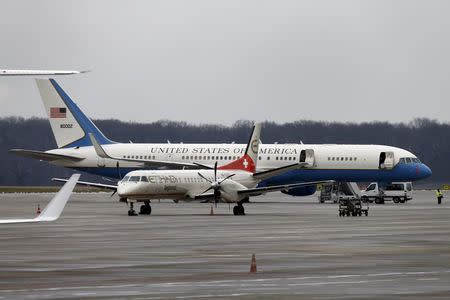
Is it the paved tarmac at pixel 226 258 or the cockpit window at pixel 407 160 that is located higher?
A: the cockpit window at pixel 407 160

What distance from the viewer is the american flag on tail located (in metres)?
105

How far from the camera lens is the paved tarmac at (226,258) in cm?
2645

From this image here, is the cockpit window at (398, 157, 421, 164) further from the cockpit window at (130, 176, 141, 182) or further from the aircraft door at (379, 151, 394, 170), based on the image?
the cockpit window at (130, 176, 141, 182)

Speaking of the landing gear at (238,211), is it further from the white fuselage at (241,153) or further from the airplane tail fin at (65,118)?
the airplane tail fin at (65,118)

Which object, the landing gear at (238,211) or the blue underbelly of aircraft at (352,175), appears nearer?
the landing gear at (238,211)

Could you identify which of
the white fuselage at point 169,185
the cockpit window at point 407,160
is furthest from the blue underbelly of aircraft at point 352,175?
the white fuselage at point 169,185

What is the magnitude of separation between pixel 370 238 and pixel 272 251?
894 centimetres

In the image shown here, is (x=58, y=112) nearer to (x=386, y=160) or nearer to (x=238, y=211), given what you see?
(x=386, y=160)

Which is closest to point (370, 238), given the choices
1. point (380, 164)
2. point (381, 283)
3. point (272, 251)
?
point (272, 251)

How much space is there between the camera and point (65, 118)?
10481 centimetres

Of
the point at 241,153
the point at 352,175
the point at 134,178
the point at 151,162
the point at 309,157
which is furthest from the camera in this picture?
the point at 241,153

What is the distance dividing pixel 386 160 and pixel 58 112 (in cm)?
2956

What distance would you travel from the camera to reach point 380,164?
95.4 metres

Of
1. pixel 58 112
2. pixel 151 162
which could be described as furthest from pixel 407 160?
pixel 58 112
